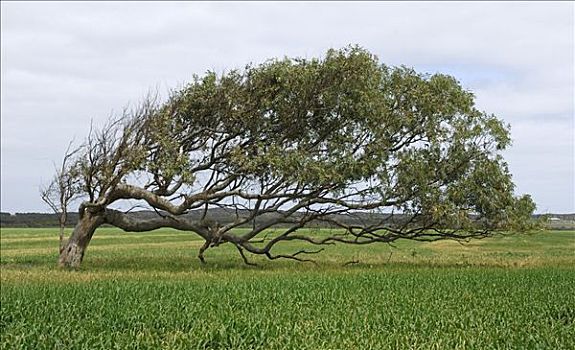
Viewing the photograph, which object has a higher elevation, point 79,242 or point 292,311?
point 79,242

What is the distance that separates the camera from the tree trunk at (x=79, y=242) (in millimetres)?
30906

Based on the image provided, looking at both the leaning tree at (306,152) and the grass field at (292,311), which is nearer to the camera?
the grass field at (292,311)

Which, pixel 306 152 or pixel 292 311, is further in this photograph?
pixel 306 152

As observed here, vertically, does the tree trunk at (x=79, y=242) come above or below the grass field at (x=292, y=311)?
above

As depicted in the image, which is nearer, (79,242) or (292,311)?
(292,311)

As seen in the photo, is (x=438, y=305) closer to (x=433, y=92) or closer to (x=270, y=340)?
(x=270, y=340)

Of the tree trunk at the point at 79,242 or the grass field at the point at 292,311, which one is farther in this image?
the tree trunk at the point at 79,242

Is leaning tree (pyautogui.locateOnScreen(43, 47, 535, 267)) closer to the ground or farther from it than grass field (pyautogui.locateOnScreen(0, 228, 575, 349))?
farther from it

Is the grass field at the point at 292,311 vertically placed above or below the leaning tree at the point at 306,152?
below

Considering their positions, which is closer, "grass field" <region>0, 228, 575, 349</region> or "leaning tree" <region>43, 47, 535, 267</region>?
"grass field" <region>0, 228, 575, 349</region>

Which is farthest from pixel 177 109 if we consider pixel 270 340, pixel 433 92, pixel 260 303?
pixel 270 340

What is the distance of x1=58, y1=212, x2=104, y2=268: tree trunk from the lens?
3091 cm

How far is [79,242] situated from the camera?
31.1 meters

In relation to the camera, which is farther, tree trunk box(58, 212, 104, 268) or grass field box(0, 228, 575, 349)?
tree trunk box(58, 212, 104, 268)
